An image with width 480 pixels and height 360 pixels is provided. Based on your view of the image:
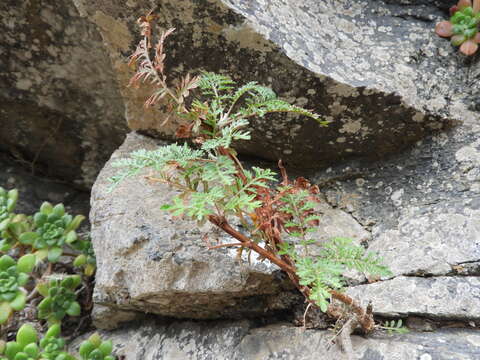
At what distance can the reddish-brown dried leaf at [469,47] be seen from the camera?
147 centimetres

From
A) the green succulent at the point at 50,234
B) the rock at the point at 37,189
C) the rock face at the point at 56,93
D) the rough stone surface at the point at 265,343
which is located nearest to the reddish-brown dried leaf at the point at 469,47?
the rough stone surface at the point at 265,343

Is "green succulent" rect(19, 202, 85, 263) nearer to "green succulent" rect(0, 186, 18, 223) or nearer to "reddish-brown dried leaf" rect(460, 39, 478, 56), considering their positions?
"green succulent" rect(0, 186, 18, 223)

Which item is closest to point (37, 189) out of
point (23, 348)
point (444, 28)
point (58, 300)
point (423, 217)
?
point (58, 300)

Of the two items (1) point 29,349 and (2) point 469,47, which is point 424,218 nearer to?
(2) point 469,47

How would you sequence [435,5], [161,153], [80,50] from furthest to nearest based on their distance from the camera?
[80,50], [435,5], [161,153]

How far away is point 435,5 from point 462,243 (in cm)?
98

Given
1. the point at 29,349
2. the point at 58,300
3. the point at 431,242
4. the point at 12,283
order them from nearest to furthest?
the point at 431,242, the point at 29,349, the point at 12,283, the point at 58,300

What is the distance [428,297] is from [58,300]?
56.5 inches

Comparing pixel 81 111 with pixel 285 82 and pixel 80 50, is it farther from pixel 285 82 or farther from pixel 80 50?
pixel 285 82

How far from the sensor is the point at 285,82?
4.58 feet

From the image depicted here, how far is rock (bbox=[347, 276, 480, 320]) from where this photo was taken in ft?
3.63

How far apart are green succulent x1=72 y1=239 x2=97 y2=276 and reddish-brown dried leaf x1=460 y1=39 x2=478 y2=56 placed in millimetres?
1757

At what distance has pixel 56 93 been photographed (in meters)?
2.19

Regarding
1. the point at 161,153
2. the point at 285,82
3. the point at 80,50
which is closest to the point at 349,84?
the point at 285,82
